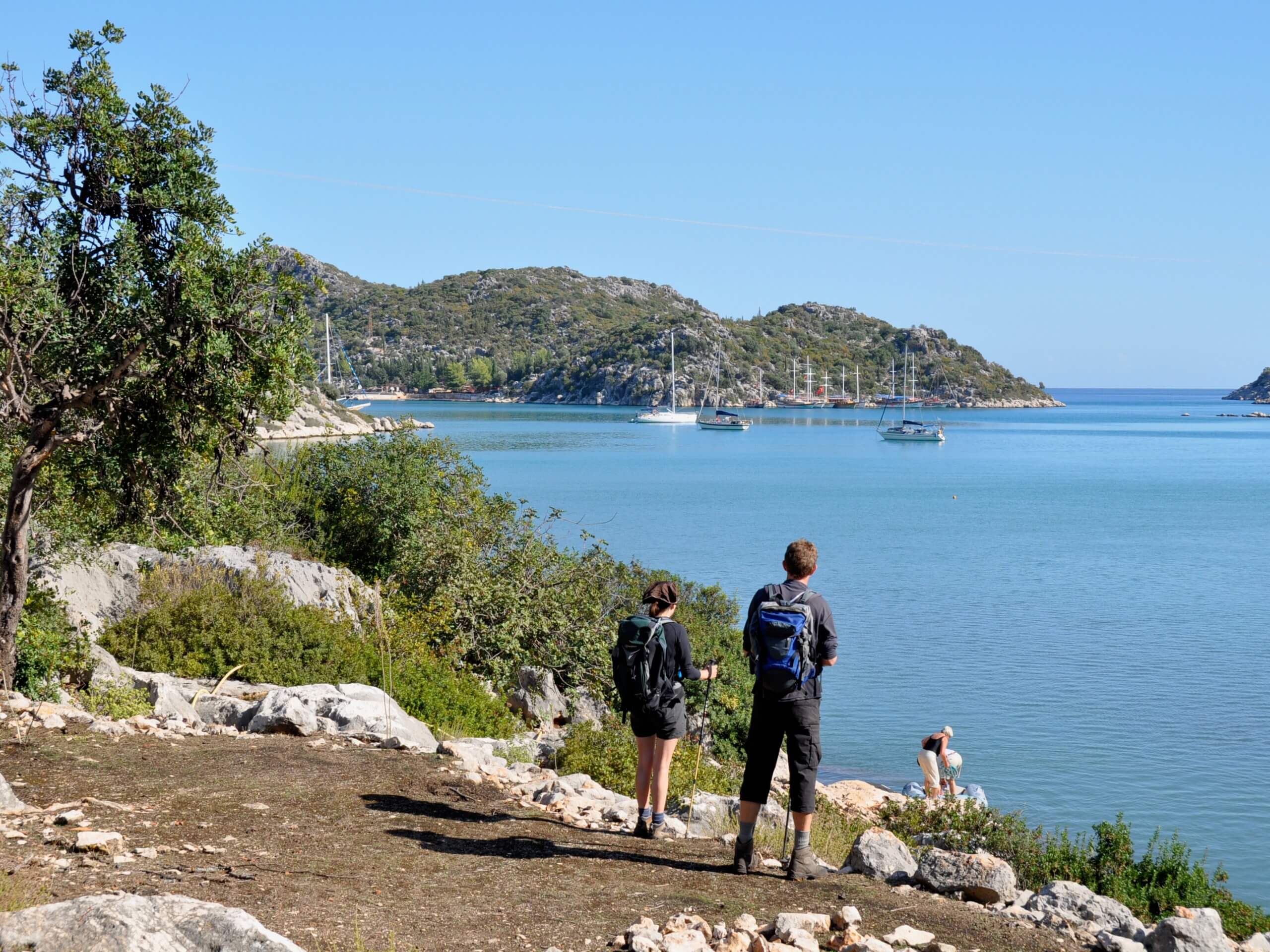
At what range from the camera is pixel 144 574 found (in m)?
13.9

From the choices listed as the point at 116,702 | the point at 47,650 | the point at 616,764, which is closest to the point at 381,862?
the point at 616,764

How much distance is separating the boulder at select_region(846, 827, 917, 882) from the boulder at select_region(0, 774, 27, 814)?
531 centimetres

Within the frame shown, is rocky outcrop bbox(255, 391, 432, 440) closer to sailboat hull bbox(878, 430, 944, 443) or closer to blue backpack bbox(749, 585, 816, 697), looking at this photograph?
sailboat hull bbox(878, 430, 944, 443)

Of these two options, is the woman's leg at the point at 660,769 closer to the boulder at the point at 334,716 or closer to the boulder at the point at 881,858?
the boulder at the point at 881,858

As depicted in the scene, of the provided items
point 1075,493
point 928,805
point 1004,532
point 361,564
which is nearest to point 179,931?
point 928,805

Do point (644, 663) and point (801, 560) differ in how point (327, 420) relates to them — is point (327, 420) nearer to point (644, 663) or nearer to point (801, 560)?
point (644, 663)

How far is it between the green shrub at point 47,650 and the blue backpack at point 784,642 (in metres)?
6.81

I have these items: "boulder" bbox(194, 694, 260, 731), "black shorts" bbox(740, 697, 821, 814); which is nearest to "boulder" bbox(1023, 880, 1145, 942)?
"black shorts" bbox(740, 697, 821, 814)

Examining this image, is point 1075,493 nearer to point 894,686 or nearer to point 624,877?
point 894,686

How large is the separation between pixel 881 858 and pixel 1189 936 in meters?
1.87

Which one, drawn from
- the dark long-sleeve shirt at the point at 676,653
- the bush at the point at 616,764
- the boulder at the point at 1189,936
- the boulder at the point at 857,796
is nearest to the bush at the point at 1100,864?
the bush at the point at 616,764

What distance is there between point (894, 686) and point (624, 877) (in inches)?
682

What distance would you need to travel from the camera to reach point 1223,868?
1441 cm

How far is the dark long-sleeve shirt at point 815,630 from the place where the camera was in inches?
282
